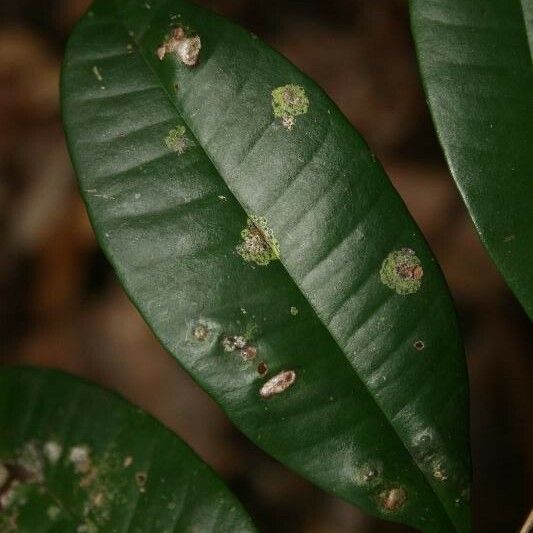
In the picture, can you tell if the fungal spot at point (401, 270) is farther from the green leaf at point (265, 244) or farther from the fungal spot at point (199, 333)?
the fungal spot at point (199, 333)

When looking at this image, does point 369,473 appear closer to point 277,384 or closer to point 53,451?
point 277,384

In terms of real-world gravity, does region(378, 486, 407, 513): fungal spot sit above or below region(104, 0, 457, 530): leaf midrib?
below

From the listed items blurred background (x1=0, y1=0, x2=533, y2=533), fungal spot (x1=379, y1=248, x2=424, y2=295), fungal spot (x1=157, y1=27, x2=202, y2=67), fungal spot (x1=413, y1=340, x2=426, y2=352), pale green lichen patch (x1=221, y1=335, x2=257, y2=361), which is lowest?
blurred background (x1=0, y1=0, x2=533, y2=533)

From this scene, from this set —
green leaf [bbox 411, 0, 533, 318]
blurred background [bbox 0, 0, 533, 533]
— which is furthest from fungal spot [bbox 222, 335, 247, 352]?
blurred background [bbox 0, 0, 533, 533]

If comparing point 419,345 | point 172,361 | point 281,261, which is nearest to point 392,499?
point 419,345

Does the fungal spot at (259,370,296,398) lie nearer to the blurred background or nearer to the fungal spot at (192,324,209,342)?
the fungal spot at (192,324,209,342)

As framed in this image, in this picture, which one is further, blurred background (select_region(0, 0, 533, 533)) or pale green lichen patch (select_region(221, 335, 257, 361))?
blurred background (select_region(0, 0, 533, 533))

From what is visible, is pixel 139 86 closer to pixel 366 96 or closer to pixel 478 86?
pixel 478 86
